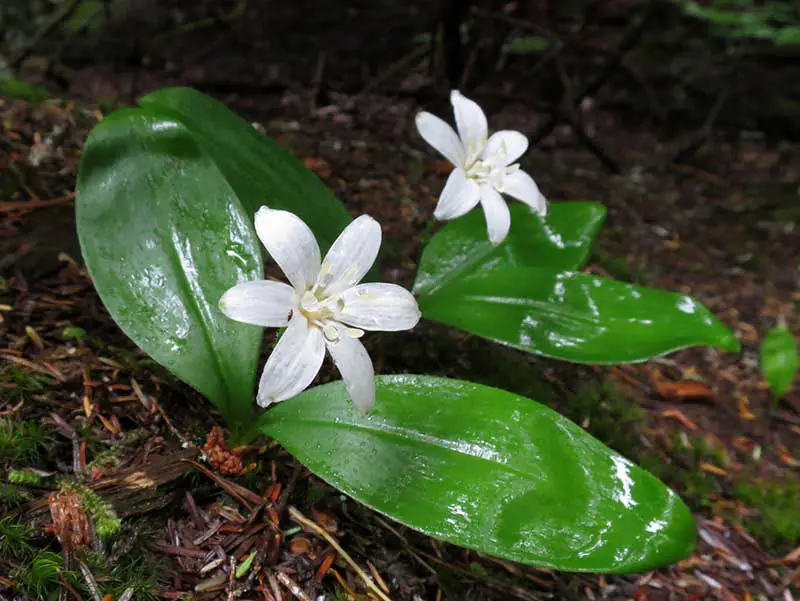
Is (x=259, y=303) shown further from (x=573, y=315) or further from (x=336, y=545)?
(x=573, y=315)

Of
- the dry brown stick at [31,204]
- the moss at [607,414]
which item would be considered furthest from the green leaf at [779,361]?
the dry brown stick at [31,204]

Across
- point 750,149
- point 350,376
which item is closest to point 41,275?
point 350,376

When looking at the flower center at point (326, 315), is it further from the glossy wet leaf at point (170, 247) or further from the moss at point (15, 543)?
the moss at point (15, 543)

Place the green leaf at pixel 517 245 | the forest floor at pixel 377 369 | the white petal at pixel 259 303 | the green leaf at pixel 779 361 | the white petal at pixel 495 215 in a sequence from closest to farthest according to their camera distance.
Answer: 1. the white petal at pixel 259 303
2. the forest floor at pixel 377 369
3. the white petal at pixel 495 215
4. the green leaf at pixel 517 245
5. the green leaf at pixel 779 361

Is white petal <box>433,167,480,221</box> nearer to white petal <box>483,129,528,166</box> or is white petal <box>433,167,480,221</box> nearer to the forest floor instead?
white petal <box>483,129,528,166</box>

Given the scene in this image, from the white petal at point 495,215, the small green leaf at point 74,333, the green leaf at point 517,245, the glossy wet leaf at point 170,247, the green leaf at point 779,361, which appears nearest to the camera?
the glossy wet leaf at point 170,247

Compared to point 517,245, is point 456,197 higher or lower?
higher

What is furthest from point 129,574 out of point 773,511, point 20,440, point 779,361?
point 779,361
